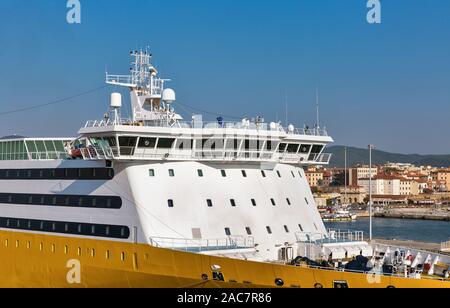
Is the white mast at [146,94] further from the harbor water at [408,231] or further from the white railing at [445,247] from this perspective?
the harbor water at [408,231]

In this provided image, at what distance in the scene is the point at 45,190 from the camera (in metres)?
21.2

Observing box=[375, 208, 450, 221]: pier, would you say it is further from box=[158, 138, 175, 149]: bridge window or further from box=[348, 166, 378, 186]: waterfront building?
box=[158, 138, 175, 149]: bridge window

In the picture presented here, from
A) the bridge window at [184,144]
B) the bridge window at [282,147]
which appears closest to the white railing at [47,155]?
the bridge window at [184,144]

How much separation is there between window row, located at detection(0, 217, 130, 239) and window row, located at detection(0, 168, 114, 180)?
1.43 meters

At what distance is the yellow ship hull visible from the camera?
15336 mm

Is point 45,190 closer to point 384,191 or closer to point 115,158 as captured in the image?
point 115,158

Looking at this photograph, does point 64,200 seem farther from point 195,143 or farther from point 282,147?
point 282,147

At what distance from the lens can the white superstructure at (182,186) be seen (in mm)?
18250

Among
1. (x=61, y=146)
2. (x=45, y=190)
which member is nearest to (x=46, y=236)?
(x=45, y=190)

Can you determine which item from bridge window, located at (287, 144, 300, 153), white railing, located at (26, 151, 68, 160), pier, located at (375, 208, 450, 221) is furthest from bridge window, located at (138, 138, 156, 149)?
pier, located at (375, 208, 450, 221)

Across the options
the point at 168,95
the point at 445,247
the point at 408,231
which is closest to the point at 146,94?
the point at 168,95

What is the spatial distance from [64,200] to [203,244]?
524 centimetres

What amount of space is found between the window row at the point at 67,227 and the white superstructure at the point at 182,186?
0.03m

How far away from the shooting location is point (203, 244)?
59.2ft
